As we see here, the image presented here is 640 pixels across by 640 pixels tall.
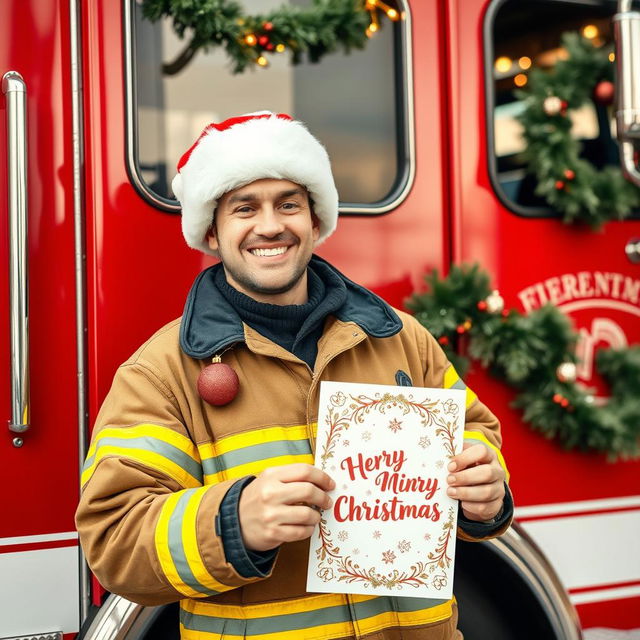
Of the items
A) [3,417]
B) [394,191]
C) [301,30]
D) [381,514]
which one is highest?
[301,30]

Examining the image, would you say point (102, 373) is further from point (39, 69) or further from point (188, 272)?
point (39, 69)

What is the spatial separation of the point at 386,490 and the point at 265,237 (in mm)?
537

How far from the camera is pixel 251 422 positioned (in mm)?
1567

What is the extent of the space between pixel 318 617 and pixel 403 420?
1.31 feet

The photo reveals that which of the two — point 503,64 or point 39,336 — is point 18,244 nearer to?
point 39,336

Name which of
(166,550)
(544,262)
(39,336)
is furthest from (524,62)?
(166,550)

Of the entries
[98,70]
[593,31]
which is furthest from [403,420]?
[593,31]

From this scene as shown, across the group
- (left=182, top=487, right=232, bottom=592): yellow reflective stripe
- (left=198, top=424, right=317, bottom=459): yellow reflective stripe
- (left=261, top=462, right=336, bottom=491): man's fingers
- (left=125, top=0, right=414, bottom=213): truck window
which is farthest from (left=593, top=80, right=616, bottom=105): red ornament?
(left=182, top=487, right=232, bottom=592): yellow reflective stripe

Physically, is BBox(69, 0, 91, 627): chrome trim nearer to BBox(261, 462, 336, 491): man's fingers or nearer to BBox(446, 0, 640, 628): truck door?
BBox(261, 462, 336, 491): man's fingers

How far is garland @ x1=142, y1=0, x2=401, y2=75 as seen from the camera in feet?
6.58

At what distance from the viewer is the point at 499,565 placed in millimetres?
2191

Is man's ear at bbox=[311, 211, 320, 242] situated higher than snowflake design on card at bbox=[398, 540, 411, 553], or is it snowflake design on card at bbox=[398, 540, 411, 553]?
man's ear at bbox=[311, 211, 320, 242]

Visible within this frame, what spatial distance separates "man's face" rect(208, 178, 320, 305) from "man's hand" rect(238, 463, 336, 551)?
44 cm

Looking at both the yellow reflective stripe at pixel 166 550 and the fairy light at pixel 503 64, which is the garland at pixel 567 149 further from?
the yellow reflective stripe at pixel 166 550
